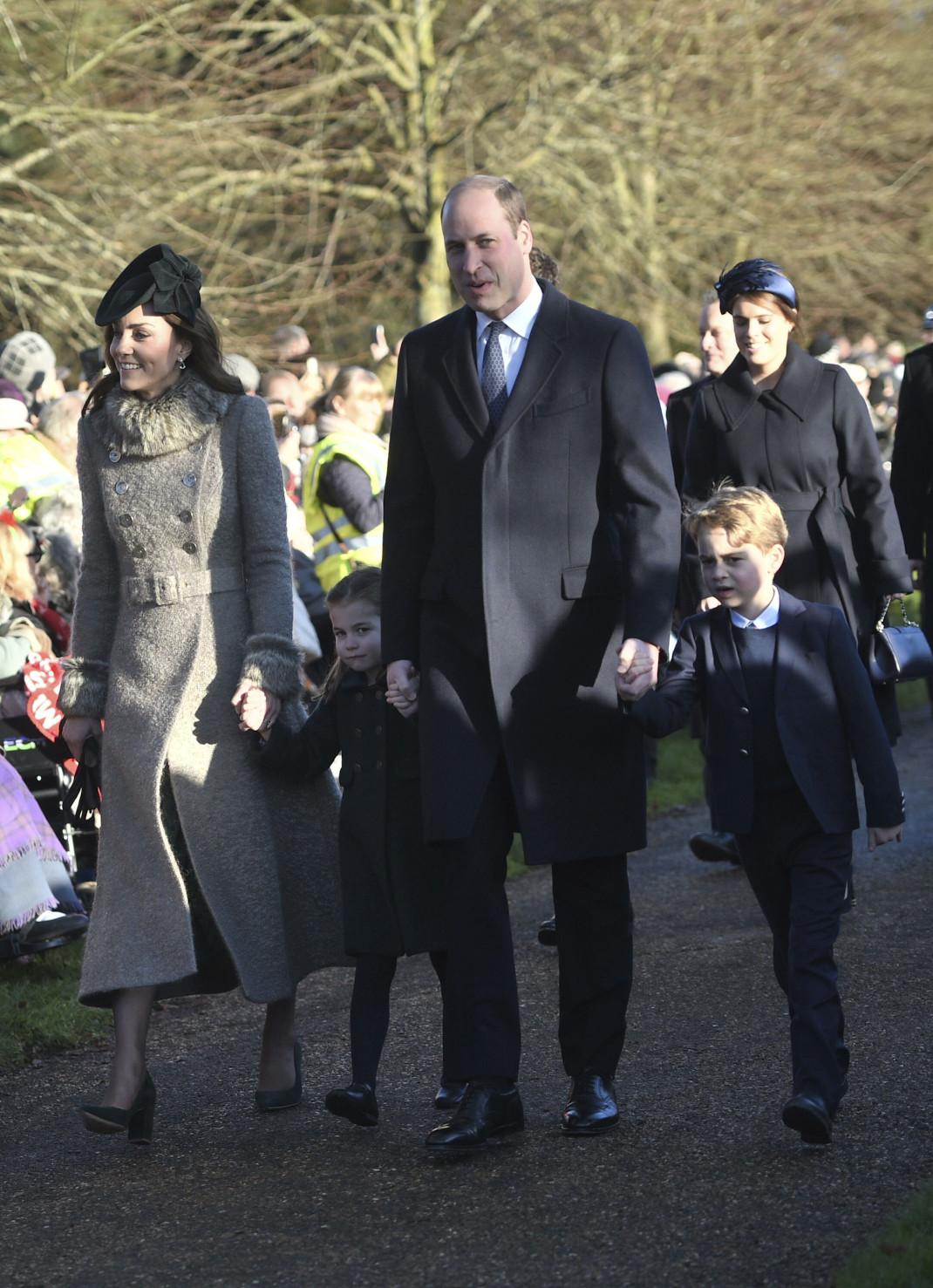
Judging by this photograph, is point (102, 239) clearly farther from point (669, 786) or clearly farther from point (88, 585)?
point (88, 585)

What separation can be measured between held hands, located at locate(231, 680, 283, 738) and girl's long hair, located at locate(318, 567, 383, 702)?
22 cm

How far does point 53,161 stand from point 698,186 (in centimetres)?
853

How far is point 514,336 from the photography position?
14.9 feet

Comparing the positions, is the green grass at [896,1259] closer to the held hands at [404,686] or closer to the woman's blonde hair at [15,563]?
the held hands at [404,686]

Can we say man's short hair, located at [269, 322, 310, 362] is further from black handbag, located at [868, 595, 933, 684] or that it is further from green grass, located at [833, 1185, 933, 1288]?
green grass, located at [833, 1185, 933, 1288]

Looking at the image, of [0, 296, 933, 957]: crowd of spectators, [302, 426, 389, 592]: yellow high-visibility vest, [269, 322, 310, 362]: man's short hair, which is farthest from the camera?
[269, 322, 310, 362]: man's short hair

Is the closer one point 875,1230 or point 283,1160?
point 875,1230

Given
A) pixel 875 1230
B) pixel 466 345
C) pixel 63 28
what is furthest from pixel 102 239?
pixel 875 1230

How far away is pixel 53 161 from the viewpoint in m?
15.8

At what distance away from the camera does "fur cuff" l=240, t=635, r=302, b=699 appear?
4.70m

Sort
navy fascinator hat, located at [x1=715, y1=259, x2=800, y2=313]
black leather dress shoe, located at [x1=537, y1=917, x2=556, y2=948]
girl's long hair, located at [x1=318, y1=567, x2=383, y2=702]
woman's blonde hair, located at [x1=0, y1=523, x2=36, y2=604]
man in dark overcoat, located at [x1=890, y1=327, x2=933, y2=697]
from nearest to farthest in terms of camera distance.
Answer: girl's long hair, located at [x1=318, y1=567, x2=383, y2=702] → navy fascinator hat, located at [x1=715, y1=259, x2=800, y2=313] → black leather dress shoe, located at [x1=537, y1=917, x2=556, y2=948] → woman's blonde hair, located at [x1=0, y1=523, x2=36, y2=604] → man in dark overcoat, located at [x1=890, y1=327, x2=933, y2=697]

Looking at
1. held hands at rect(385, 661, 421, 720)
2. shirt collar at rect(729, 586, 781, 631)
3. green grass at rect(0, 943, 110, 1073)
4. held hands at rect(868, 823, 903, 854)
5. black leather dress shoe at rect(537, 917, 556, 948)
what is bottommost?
green grass at rect(0, 943, 110, 1073)

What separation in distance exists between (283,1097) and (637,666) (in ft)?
4.64

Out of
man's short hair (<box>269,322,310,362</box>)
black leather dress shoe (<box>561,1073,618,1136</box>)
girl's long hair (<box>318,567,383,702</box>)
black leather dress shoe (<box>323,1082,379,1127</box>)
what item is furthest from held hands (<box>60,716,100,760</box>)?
man's short hair (<box>269,322,310,362</box>)
